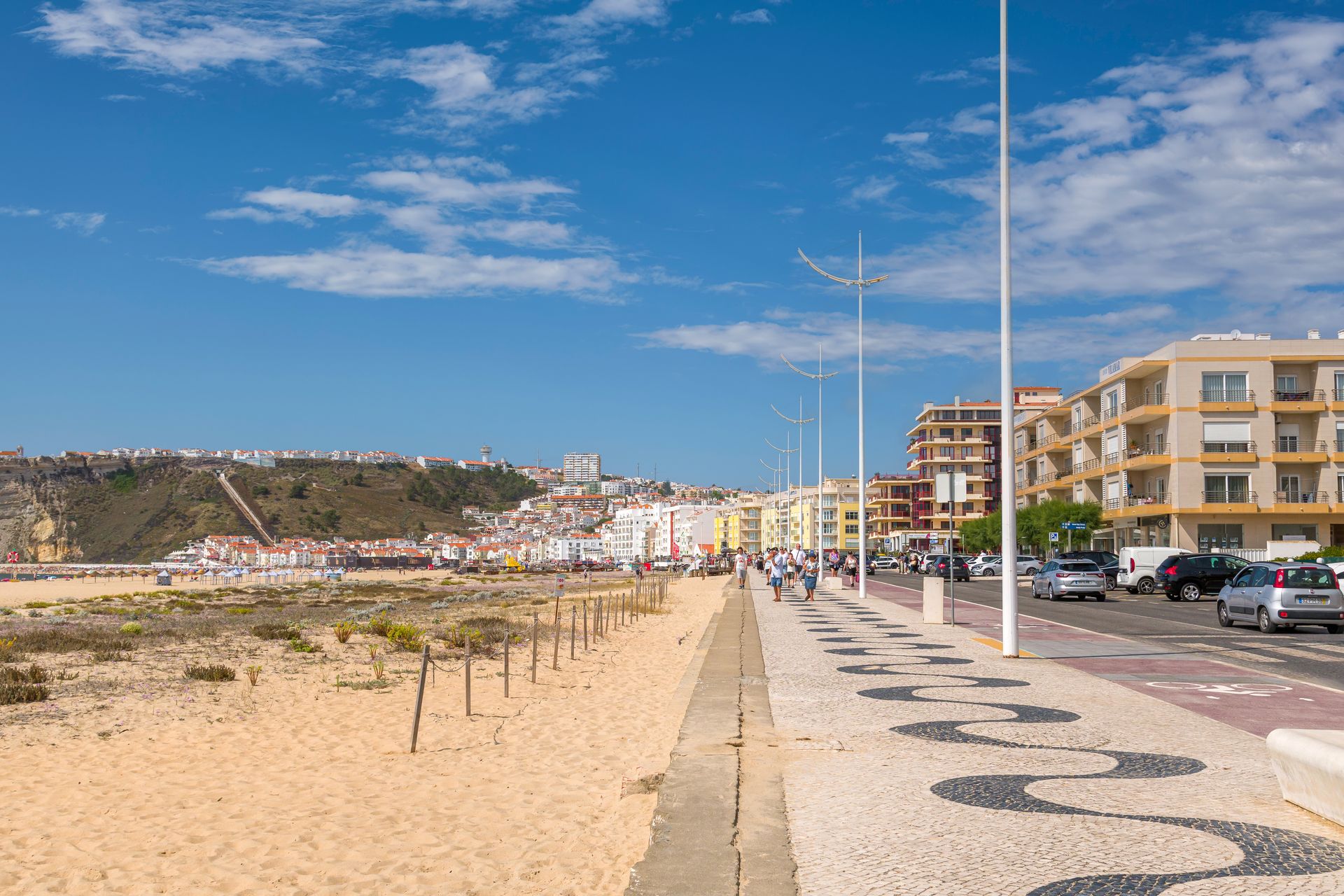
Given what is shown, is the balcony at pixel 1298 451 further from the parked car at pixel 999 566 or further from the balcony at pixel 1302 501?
the parked car at pixel 999 566

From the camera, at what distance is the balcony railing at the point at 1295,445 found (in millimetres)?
60812

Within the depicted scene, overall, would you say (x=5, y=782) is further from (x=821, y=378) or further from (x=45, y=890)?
(x=821, y=378)

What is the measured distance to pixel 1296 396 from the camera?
200 ft

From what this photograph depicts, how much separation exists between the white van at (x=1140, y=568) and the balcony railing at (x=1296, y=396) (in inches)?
Answer: 703

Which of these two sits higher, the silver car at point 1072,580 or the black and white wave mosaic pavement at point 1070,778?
the black and white wave mosaic pavement at point 1070,778

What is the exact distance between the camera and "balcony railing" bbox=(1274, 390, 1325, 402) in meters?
60.7

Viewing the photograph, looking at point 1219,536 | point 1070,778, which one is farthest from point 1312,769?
point 1219,536

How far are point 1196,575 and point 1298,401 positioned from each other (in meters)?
27.1

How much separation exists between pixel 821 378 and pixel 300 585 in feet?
135

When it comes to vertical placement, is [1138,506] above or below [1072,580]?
above

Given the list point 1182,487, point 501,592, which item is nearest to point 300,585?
point 501,592

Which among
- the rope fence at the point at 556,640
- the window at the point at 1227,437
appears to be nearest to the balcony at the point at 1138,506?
the window at the point at 1227,437

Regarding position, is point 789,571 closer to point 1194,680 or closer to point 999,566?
point 999,566

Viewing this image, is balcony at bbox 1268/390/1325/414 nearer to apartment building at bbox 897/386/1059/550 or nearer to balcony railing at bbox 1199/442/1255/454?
balcony railing at bbox 1199/442/1255/454
